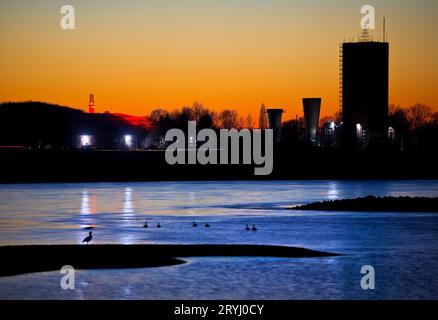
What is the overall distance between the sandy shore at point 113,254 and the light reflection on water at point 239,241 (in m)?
1.45

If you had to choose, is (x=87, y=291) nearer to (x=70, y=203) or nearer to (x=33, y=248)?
(x=33, y=248)

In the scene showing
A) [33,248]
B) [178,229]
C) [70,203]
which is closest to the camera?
[33,248]

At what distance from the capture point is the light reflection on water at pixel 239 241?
33.9 metres

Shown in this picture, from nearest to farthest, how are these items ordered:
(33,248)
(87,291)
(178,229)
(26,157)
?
(87,291) < (33,248) < (178,229) < (26,157)

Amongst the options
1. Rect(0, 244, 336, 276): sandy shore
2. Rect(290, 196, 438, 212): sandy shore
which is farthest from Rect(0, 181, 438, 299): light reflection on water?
Rect(290, 196, 438, 212): sandy shore

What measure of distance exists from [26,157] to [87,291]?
546 feet

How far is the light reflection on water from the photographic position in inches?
1336

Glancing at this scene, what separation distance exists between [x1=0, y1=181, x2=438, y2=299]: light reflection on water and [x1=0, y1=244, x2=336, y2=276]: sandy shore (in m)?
1.45

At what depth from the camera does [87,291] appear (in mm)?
33656

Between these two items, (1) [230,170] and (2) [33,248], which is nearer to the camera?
(2) [33,248]

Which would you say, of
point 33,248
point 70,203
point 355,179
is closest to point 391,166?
point 355,179
